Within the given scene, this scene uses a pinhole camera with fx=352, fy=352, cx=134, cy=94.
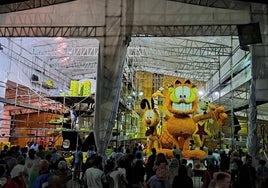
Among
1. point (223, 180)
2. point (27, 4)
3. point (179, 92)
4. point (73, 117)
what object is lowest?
point (223, 180)

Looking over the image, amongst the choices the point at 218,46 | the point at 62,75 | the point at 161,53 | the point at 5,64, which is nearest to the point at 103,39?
the point at 5,64

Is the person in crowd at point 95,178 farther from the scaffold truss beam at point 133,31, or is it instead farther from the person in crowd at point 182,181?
the scaffold truss beam at point 133,31

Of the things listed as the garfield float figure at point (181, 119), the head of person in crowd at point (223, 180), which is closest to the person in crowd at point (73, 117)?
the garfield float figure at point (181, 119)

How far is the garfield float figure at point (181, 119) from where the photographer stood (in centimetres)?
1359

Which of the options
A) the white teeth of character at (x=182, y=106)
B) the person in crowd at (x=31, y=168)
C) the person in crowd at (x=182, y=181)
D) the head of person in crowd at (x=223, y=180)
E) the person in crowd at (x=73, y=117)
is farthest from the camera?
the person in crowd at (x=73, y=117)

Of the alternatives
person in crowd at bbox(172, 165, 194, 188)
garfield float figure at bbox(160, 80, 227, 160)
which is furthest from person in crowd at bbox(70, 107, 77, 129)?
person in crowd at bbox(172, 165, 194, 188)

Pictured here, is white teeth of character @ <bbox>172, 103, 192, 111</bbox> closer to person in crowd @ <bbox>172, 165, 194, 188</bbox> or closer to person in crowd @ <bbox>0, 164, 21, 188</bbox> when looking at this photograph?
person in crowd @ <bbox>172, 165, 194, 188</bbox>

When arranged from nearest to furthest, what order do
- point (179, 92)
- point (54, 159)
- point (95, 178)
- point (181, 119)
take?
point (95, 178), point (54, 159), point (181, 119), point (179, 92)

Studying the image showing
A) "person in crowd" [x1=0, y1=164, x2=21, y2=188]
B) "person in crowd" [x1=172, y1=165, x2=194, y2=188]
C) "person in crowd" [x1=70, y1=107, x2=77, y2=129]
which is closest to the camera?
"person in crowd" [x1=0, y1=164, x2=21, y2=188]

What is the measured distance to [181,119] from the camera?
547 inches

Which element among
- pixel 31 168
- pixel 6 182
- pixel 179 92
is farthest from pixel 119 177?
pixel 179 92

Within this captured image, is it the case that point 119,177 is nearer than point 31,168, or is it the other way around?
point 119,177

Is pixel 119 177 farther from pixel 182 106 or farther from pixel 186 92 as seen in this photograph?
pixel 186 92

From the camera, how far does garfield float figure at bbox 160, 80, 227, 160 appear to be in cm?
1359
